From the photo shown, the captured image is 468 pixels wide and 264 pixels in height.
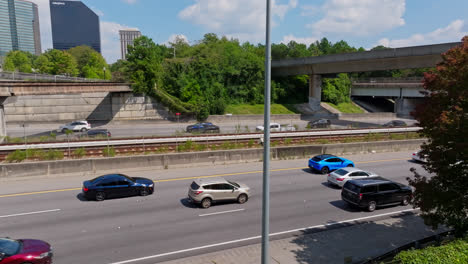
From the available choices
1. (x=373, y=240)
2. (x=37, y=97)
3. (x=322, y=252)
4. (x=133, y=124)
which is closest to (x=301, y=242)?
(x=322, y=252)

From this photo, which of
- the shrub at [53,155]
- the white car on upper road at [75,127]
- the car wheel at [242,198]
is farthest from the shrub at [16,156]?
the white car on upper road at [75,127]

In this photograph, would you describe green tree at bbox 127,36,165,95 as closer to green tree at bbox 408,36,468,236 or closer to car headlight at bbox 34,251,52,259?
car headlight at bbox 34,251,52,259

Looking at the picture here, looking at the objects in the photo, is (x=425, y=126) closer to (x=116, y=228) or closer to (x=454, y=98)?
(x=454, y=98)

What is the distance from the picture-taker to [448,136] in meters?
10.3

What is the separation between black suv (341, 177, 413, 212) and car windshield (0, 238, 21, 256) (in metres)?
14.1

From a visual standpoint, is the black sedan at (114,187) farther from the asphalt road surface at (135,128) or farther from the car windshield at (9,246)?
the asphalt road surface at (135,128)

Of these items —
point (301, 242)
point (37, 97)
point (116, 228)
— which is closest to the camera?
point (301, 242)

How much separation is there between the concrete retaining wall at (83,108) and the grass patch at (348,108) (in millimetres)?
38579

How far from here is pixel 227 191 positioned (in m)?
16.7

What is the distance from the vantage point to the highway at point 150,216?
1211cm

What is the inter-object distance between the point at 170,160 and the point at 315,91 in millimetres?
46869

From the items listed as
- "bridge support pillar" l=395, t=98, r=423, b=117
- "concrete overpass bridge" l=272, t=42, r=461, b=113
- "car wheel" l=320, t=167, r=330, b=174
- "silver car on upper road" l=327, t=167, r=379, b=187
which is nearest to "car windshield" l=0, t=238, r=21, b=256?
"silver car on upper road" l=327, t=167, r=379, b=187

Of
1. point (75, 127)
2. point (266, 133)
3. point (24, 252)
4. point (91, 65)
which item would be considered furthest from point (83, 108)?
point (91, 65)

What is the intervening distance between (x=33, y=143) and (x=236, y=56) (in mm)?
46446
